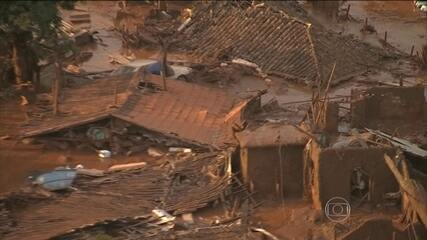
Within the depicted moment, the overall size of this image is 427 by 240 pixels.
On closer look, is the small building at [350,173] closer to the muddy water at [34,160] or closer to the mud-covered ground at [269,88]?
the mud-covered ground at [269,88]

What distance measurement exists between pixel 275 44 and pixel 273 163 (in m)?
8.65

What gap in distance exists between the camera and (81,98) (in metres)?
17.7

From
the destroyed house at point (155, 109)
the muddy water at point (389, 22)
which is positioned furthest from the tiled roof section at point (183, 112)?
the muddy water at point (389, 22)

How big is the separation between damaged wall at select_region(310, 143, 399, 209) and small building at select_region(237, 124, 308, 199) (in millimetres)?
440

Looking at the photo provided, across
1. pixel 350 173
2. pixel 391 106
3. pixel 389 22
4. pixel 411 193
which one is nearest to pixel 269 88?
pixel 391 106

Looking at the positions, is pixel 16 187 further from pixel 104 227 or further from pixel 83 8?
pixel 83 8

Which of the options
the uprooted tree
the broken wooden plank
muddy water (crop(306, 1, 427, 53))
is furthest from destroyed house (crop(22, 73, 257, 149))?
muddy water (crop(306, 1, 427, 53))

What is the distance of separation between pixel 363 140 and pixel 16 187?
6563 millimetres

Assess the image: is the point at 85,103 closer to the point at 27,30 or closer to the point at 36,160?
the point at 36,160

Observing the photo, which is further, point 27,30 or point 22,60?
point 22,60

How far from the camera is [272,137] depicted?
1427 centimetres

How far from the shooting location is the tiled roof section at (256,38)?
21562 mm

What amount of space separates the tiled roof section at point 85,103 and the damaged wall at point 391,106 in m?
5.20

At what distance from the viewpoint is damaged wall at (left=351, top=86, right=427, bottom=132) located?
17016 millimetres
